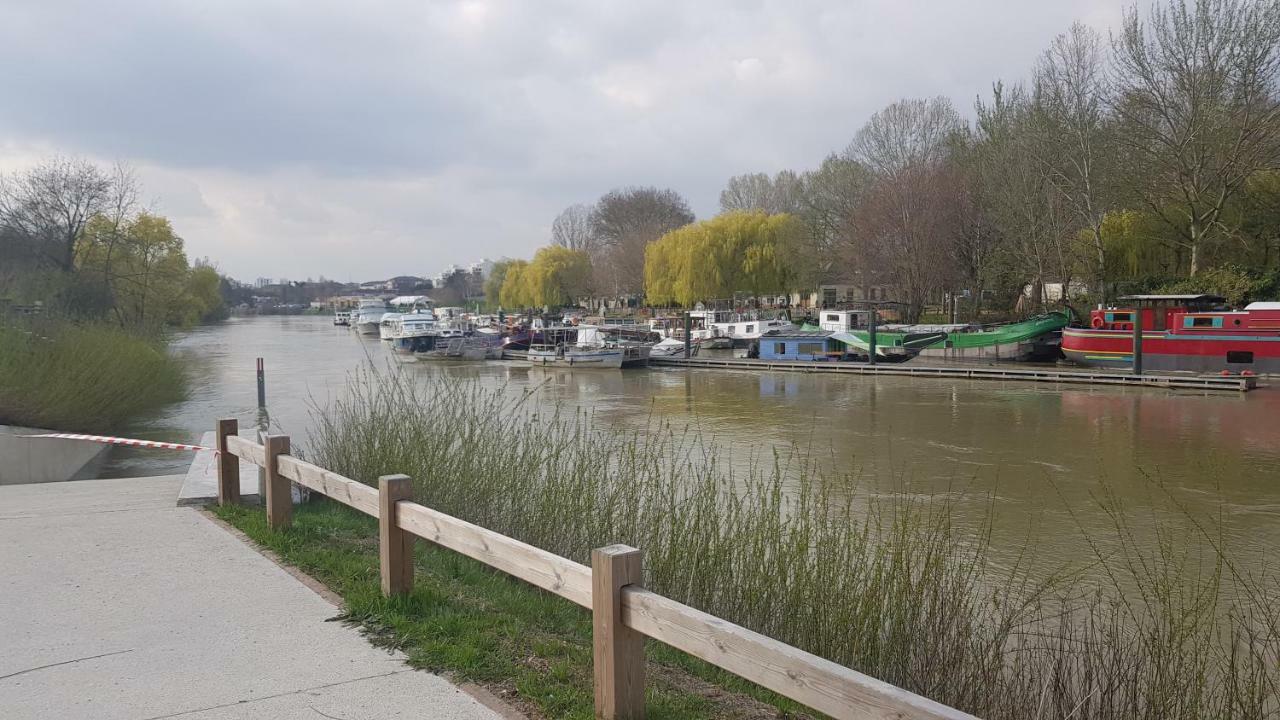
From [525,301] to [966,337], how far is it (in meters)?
Answer: 61.4

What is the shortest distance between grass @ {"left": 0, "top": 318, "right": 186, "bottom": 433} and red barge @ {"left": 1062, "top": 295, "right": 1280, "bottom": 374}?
103 ft

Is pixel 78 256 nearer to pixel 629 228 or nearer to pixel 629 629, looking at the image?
Result: pixel 629 629

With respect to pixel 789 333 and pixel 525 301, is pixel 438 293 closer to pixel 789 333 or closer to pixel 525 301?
pixel 525 301

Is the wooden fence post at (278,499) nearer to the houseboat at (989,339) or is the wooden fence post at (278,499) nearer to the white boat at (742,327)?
the houseboat at (989,339)

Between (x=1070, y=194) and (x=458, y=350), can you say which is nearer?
(x=1070, y=194)

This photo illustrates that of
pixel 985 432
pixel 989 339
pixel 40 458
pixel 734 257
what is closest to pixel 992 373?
pixel 989 339

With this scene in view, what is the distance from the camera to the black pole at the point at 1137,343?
3098cm

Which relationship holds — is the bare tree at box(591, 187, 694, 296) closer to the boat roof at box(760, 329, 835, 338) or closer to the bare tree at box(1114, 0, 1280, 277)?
the boat roof at box(760, 329, 835, 338)

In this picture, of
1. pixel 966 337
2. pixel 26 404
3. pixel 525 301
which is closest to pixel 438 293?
pixel 525 301

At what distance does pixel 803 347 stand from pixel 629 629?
38.5 m

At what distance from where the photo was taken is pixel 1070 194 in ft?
134

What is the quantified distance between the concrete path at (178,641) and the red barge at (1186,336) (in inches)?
1298

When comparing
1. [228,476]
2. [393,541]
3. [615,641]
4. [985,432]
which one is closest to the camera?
[615,641]

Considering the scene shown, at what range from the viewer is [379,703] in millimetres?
4152
